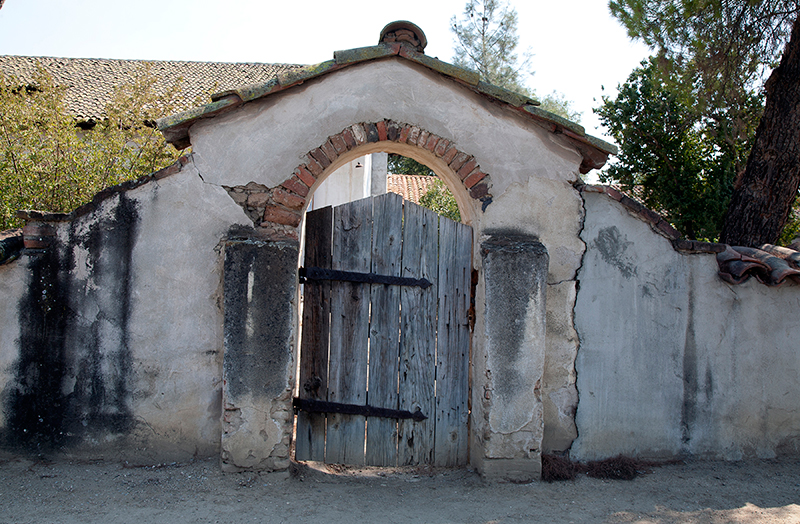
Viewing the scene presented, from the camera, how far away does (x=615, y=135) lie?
11.1 meters

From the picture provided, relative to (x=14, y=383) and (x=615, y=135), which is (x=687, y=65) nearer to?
(x=615, y=135)

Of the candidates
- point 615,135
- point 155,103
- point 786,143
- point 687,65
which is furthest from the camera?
point 615,135

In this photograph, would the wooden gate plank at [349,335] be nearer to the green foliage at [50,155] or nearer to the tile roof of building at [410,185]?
the green foliage at [50,155]

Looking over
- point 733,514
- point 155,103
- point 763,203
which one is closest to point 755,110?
point 763,203

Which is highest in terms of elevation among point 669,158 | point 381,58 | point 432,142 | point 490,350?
point 669,158

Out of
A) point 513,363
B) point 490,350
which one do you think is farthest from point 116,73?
point 513,363

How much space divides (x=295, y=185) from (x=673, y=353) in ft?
10.8

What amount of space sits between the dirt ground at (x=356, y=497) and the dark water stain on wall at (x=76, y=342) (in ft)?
0.97

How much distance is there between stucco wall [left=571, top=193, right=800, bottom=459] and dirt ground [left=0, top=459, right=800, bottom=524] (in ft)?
1.11

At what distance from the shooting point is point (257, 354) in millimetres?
3738

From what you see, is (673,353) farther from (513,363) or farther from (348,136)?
(348,136)

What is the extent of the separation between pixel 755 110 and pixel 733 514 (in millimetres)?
6348

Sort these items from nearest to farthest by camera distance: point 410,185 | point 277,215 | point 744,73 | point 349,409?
point 277,215 < point 349,409 < point 744,73 < point 410,185

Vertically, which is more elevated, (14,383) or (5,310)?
(5,310)
